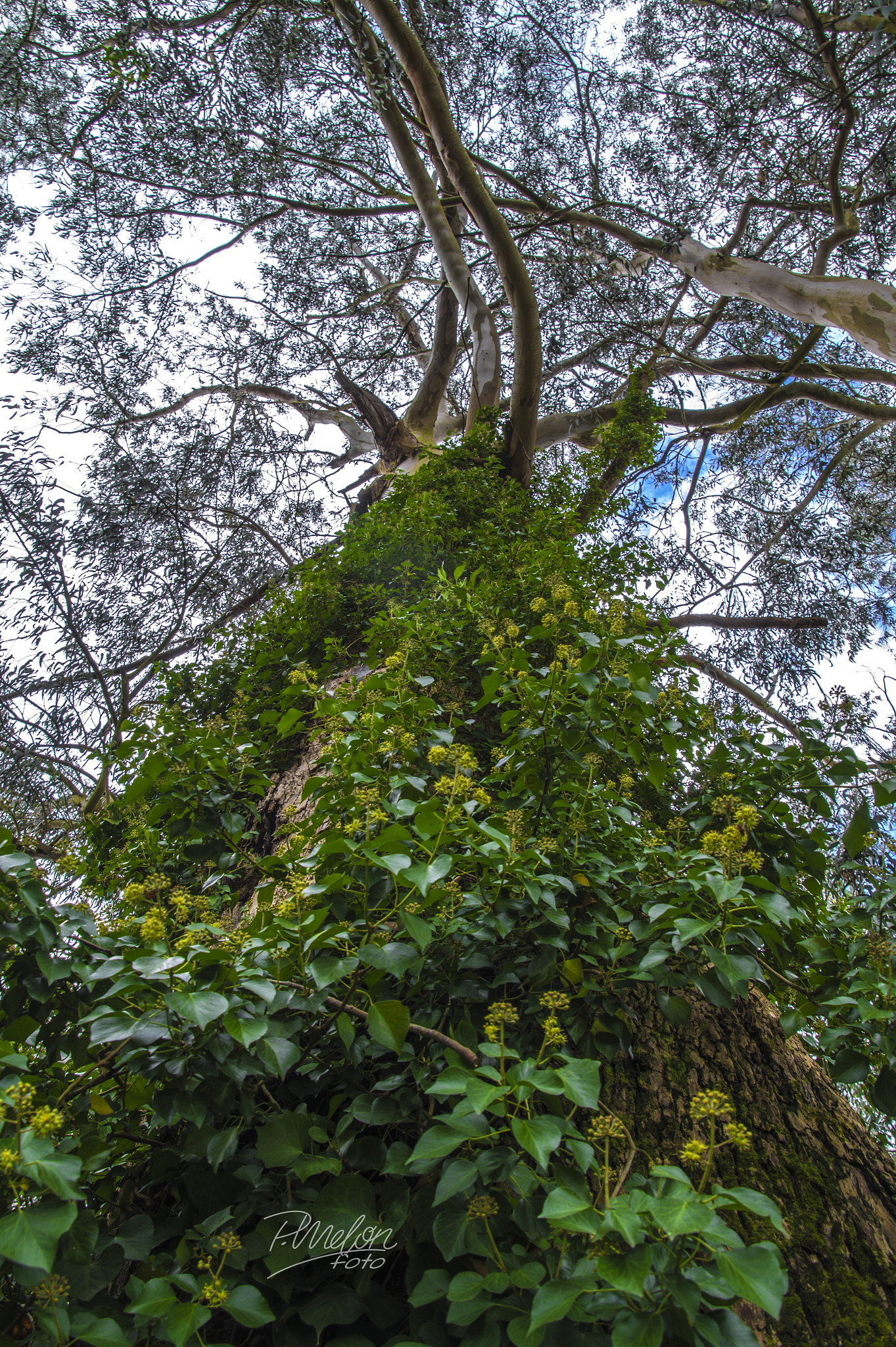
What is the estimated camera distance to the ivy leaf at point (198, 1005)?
0.87 metres

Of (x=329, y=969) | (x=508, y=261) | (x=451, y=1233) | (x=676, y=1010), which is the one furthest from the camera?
(x=508, y=261)

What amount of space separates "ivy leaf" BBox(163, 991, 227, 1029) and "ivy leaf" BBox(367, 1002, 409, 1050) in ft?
0.67

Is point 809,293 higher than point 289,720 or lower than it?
higher

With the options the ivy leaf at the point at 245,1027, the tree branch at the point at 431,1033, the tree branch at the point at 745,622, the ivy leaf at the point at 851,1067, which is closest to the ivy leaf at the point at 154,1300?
the ivy leaf at the point at 245,1027

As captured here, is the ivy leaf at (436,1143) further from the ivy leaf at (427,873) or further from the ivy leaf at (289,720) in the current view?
the ivy leaf at (289,720)

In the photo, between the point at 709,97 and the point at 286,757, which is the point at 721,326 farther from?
the point at 286,757

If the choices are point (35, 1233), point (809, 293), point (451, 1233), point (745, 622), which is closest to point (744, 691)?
point (745, 622)

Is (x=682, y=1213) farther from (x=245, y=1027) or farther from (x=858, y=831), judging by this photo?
(x=858, y=831)

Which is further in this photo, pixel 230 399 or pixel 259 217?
pixel 230 399

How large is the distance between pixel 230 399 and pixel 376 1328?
7105 mm

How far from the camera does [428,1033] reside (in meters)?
1.09

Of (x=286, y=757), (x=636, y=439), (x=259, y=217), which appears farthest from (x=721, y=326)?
(x=286, y=757)

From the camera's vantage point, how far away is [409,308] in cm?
794

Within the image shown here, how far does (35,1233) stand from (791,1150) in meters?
1.28
